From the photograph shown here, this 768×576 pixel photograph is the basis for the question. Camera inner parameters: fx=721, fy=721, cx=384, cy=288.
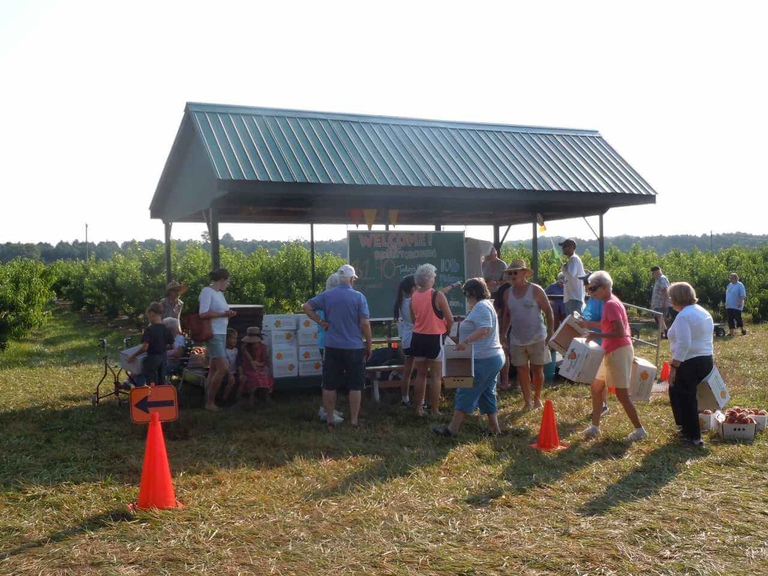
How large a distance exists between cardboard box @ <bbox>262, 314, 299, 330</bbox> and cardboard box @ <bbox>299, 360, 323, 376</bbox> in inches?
20.4

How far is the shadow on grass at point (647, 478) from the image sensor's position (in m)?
5.45

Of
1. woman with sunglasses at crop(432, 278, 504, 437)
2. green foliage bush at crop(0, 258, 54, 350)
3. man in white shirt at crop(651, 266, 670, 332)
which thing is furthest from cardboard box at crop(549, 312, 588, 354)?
green foliage bush at crop(0, 258, 54, 350)

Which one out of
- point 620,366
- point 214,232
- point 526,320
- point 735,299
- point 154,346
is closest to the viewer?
point 620,366

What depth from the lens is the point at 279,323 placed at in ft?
30.9

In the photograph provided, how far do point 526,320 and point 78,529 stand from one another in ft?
17.9

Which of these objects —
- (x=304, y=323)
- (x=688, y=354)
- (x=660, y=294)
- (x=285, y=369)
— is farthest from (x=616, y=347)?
(x=660, y=294)

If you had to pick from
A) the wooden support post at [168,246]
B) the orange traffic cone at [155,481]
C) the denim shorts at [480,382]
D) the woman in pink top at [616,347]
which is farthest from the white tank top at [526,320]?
the wooden support post at [168,246]

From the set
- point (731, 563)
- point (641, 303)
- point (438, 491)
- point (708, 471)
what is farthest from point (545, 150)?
point (641, 303)

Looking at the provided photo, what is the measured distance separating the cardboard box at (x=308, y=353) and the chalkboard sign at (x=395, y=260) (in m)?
1.08

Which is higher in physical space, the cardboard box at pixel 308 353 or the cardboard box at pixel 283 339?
the cardboard box at pixel 283 339

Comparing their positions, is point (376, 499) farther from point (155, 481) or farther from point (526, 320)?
point (526, 320)

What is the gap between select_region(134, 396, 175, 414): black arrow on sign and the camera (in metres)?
5.78

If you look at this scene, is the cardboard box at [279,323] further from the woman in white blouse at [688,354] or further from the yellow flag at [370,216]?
the woman in white blouse at [688,354]

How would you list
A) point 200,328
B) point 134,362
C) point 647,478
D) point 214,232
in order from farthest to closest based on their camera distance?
point 214,232
point 200,328
point 134,362
point 647,478
